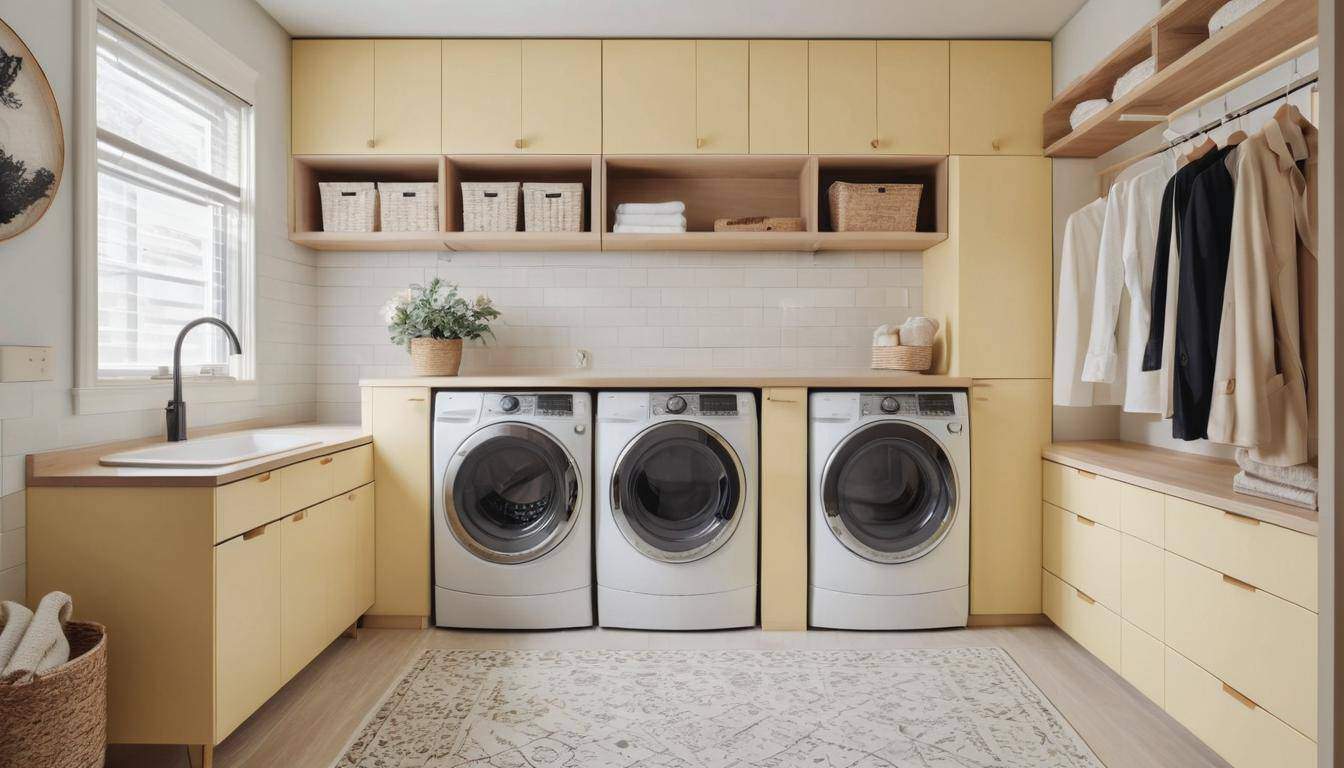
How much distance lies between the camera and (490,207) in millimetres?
2994

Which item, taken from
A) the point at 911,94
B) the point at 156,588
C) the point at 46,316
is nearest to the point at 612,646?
the point at 156,588

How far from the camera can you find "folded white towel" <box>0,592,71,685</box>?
56.6 inches

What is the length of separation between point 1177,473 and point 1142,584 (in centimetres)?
37

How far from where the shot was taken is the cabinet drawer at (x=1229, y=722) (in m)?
1.57

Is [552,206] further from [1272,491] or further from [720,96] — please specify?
[1272,491]

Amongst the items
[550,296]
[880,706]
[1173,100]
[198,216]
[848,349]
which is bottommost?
[880,706]

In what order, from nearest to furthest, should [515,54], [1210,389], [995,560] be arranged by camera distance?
[1210,389]
[995,560]
[515,54]

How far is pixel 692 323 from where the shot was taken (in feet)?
11.0

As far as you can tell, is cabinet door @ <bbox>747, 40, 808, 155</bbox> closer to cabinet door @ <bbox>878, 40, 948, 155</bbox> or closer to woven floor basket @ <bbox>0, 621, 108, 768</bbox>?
cabinet door @ <bbox>878, 40, 948, 155</bbox>

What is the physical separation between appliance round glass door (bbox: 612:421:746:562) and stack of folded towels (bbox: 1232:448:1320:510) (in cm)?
155

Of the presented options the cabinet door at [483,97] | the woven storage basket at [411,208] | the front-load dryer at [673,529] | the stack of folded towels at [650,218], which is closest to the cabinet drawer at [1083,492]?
the front-load dryer at [673,529]

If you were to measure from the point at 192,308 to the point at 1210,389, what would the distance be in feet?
11.2

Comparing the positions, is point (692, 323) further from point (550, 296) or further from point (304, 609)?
point (304, 609)

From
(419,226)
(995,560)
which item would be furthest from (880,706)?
(419,226)
